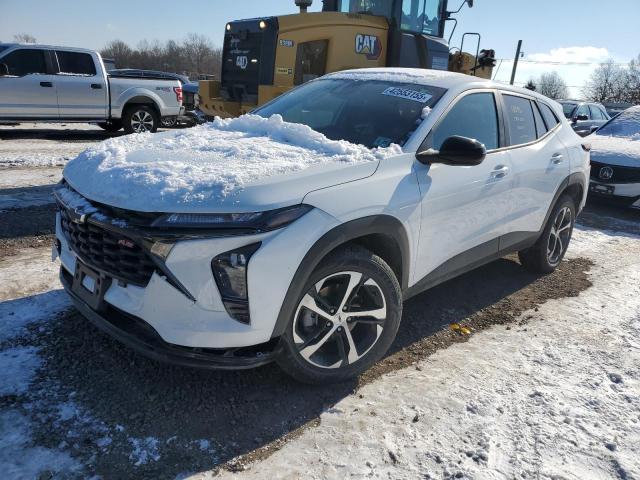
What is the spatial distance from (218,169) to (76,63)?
35.6ft

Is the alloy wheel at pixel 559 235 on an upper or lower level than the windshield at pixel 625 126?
lower

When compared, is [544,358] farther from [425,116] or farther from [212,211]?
[212,211]

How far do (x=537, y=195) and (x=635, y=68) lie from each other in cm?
7335

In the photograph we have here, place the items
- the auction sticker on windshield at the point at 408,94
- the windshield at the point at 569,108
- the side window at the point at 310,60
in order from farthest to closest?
1. the windshield at the point at 569,108
2. the side window at the point at 310,60
3. the auction sticker on windshield at the point at 408,94

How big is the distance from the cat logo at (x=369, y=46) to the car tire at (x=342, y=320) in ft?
20.7

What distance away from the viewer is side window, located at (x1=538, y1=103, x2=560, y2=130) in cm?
461

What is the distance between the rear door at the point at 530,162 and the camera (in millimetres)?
3996

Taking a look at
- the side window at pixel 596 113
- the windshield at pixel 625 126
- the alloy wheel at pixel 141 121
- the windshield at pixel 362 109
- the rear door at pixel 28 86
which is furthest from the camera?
the side window at pixel 596 113

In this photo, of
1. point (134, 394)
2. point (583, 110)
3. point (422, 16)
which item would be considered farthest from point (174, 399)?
point (583, 110)

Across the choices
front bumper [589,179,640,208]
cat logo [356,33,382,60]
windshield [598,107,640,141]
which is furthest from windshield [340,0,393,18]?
windshield [598,107,640,141]

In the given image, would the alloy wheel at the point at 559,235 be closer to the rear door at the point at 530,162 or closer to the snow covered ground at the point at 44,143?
the rear door at the point at 530,162

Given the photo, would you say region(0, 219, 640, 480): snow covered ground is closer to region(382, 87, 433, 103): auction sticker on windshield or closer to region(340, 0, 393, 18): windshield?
region(382, 87, 433, 103): auction sticker on windshield

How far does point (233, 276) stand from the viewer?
2318mm

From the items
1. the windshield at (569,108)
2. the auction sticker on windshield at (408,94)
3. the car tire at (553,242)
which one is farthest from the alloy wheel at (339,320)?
the windshield at (569,108)
